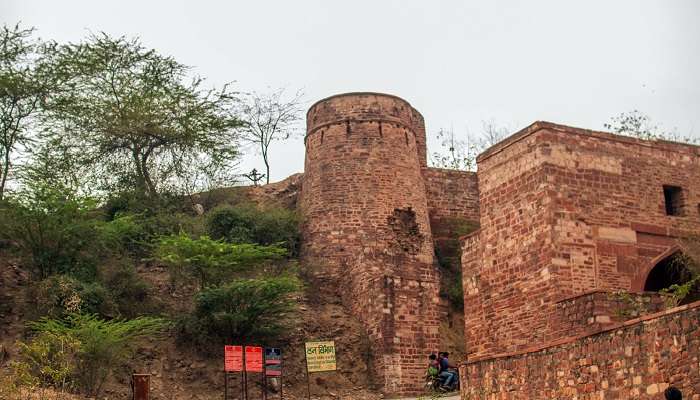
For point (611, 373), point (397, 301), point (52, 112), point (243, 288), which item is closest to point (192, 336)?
point (243, 288)

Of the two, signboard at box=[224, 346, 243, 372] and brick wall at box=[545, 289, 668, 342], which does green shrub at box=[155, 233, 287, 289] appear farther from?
brick wall at box=[545, 289, 668, 342]

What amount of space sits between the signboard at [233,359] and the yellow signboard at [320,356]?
1.54 m

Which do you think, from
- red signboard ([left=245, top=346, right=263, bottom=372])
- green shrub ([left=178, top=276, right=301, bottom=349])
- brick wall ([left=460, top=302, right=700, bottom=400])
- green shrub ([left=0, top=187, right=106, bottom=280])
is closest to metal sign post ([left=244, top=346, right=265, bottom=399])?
red signboard ([left=245, top=346, right=263, bottom=372])

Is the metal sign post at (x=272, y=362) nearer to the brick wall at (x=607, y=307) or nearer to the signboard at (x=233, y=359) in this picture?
the signboard at (x=233, y=359)

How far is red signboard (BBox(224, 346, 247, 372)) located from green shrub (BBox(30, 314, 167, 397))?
190 centimetres

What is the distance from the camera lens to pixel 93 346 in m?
17.5

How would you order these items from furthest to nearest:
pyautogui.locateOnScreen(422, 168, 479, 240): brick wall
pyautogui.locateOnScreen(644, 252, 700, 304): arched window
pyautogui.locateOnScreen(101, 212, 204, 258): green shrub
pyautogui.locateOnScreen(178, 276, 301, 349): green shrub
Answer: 1. pyautogui.locateOnScreen(422, 168, 479, 240): brick wall
2. pyautogui.locateOnScreen(101, 212, 204, 258): green shrub
3. pyautogui.locateOnScreen(178, 276, 301, 349): green shrub
4. pyautogui.locateOnScreen(644, 252, 700, 304): arched window

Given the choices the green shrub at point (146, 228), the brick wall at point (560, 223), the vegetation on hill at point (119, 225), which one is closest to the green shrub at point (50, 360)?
the vegetation on hill at point (119, 225)

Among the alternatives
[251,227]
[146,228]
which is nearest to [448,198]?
[251,227]

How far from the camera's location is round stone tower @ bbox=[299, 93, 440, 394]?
2367 cm

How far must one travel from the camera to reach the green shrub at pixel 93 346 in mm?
→ 17453

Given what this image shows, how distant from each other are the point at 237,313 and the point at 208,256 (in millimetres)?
1737

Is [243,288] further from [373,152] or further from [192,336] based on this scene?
[373,152]

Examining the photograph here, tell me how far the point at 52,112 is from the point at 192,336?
Answer: 351 inches
